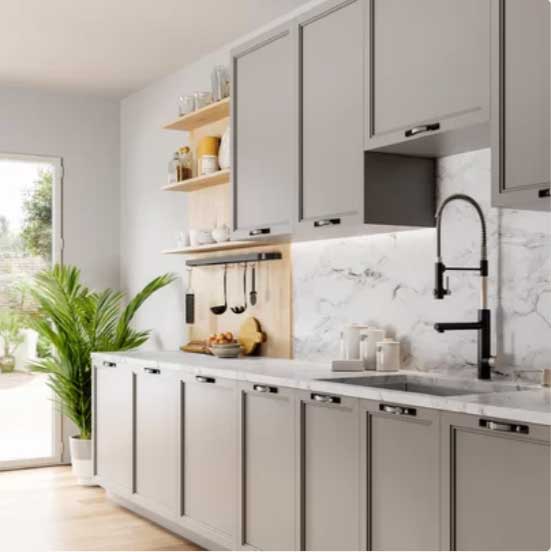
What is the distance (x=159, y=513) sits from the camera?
4551 millimetres

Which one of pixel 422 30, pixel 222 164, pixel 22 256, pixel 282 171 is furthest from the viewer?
pixel 22 256

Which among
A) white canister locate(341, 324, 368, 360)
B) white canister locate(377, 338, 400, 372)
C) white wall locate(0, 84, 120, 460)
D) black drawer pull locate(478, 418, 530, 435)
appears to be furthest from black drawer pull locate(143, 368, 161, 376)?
black drawer pull locate(478, 418, 530, 435)

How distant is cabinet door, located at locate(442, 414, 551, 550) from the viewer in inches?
96.2

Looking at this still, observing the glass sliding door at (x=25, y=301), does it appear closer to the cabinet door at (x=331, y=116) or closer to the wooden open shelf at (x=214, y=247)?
the wooden open shelf at (x=214, y=247)

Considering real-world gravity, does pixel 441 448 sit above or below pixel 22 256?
below

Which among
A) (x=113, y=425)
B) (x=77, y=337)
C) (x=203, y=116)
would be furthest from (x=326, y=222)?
(x=77, y=337)

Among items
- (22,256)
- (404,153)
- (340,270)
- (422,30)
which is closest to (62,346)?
(22,256)

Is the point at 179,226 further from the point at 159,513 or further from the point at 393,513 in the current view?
the point at 393,513

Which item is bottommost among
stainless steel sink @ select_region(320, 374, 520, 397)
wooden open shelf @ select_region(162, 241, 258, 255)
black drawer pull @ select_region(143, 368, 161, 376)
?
black drawer pull @ select_region(143, 368, 161, 376)

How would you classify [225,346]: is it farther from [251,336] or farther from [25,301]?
[25,301]

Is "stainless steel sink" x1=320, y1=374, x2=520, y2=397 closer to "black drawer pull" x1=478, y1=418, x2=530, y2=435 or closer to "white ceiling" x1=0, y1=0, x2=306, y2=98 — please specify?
"black drawer pull" x1=478, y1=418, x2=530, y2=435

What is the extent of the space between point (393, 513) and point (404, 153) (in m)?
1.53

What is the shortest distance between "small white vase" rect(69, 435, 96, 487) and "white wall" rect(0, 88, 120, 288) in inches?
51.9

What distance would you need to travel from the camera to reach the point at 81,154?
664cm
